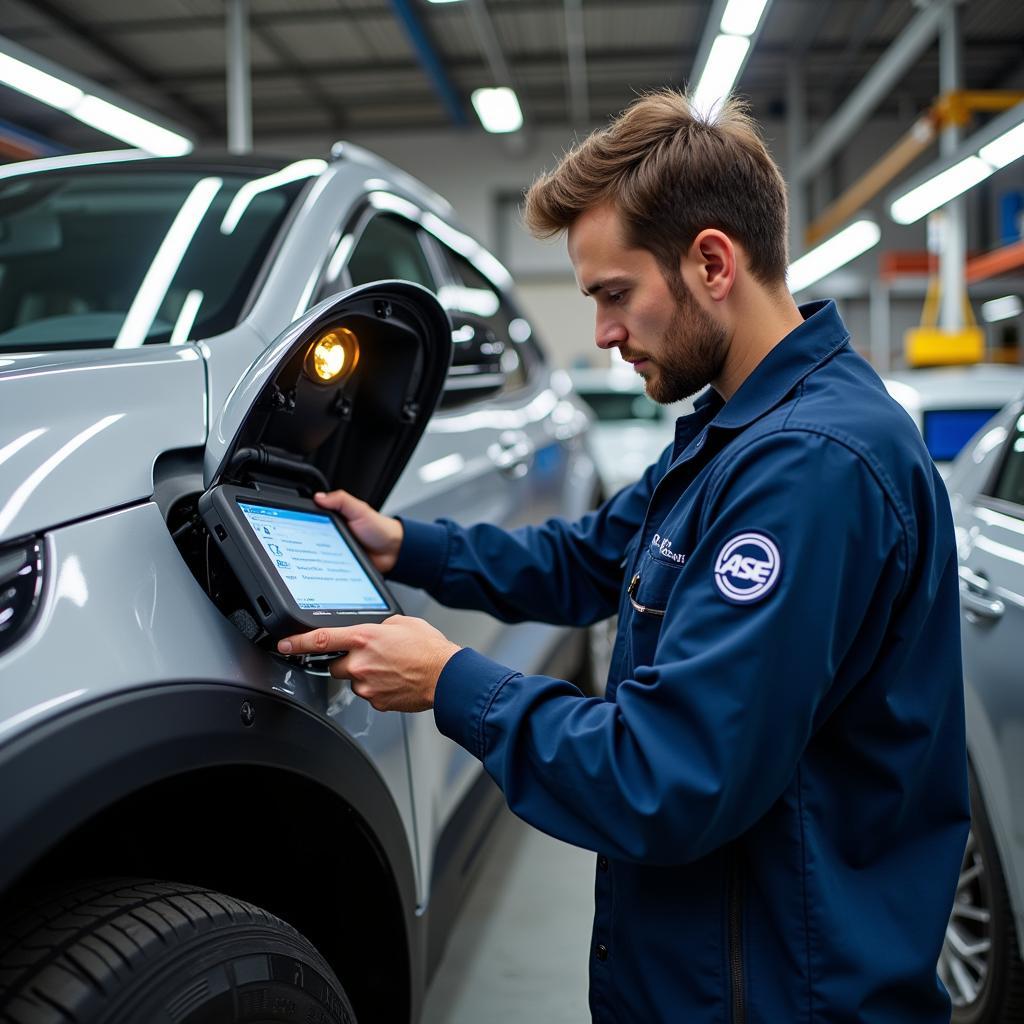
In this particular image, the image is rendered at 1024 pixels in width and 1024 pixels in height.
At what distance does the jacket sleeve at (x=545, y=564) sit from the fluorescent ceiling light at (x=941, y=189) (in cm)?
559

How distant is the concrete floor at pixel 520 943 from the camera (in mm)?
1984

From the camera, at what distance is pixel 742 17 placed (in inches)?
215

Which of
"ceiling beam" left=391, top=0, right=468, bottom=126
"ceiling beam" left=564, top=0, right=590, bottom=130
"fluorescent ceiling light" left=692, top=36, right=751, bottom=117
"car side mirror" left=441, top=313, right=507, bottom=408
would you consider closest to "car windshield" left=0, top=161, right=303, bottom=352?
"car side mirror" left=441, top=313, right=507, bottom=408

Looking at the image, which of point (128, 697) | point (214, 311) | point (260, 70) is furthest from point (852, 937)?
point (260, 70)

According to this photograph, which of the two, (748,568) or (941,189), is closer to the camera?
(748,568)

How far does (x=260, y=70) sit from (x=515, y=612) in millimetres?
11349

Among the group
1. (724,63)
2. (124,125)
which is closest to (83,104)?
(124,125)

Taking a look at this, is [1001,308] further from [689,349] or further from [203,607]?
[203,607]

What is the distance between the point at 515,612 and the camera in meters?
1.62

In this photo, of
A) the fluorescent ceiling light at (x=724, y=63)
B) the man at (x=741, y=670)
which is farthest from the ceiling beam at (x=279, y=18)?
the man at (x=741, y=670)

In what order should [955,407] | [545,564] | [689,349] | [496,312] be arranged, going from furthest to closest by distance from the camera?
[955,407], [496,312], [545,564], [689,349]

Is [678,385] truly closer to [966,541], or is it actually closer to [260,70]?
[966,541]

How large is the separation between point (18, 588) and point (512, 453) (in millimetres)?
1388

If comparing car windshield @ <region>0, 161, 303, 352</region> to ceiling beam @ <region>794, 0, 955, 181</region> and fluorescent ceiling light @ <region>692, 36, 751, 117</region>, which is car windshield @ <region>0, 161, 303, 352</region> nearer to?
fluorescent ceiling light @ <region>692, 36, 751, 117</region>
